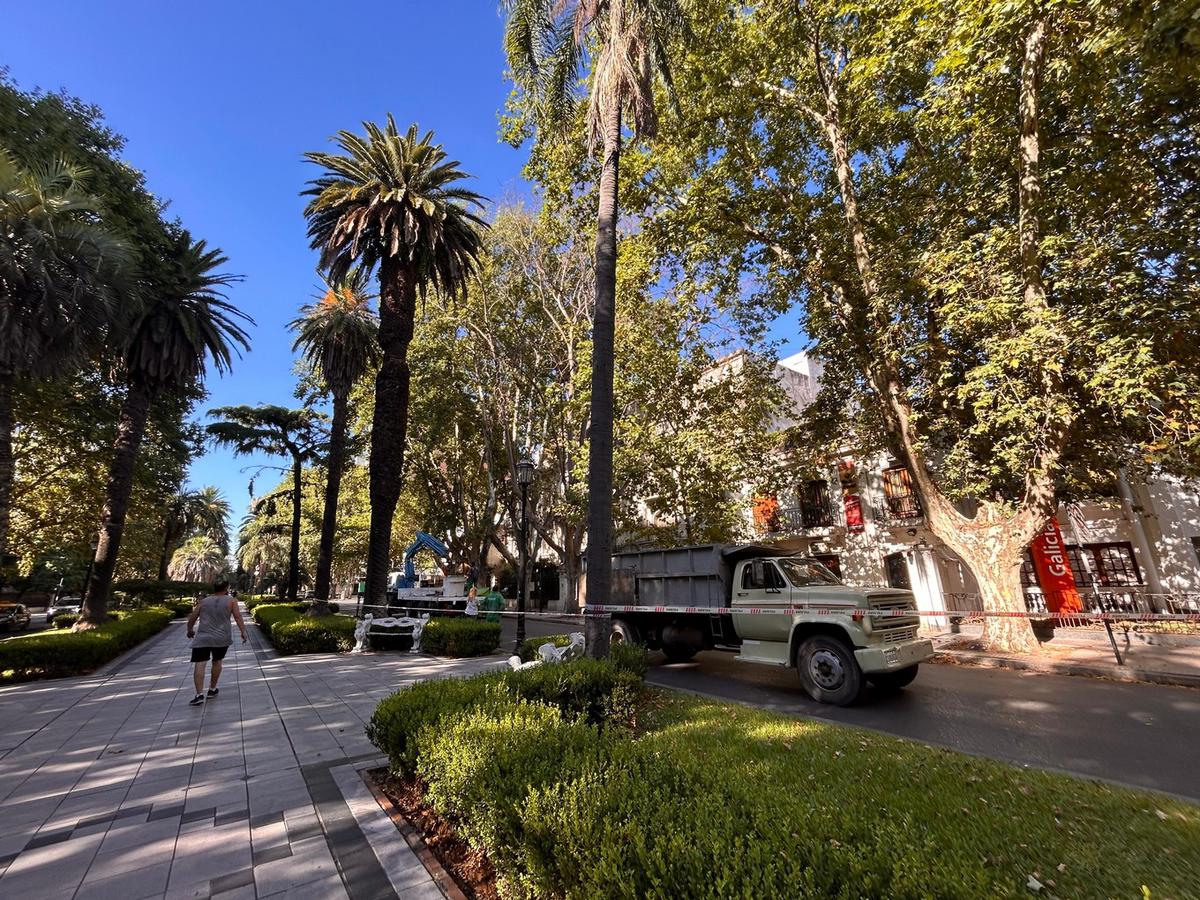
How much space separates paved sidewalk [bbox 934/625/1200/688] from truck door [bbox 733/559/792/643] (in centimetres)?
565

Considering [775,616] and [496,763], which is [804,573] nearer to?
[775,616]

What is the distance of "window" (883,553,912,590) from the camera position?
19.4 metres

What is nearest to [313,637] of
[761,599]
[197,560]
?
[761,599]

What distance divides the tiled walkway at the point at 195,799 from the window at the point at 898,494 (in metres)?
18.5

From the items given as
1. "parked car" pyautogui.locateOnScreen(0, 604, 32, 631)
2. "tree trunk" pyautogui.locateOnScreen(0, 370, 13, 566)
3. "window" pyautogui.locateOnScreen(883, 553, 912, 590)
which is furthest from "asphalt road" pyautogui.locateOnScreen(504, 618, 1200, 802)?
"parked car" pyautogui.locateOnScreen(0, 604, 32, 631)

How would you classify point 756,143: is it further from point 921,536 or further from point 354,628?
point 354,628

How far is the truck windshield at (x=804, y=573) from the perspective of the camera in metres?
8.41

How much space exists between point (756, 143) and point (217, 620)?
15.9 m

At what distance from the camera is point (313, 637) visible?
13.0 meters

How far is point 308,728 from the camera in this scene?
20.8 ft

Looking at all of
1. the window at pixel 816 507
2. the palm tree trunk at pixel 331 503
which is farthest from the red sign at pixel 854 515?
the palm tree trunk at pixel 331 503

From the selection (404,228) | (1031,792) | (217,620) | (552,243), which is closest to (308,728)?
(217,620)

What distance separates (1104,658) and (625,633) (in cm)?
959

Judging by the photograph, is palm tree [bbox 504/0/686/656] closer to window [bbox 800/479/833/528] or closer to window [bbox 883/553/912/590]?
window [bbox 800/479/833/528]
